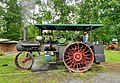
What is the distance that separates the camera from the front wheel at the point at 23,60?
689cm

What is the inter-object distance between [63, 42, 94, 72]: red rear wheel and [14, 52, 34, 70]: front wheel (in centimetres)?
155

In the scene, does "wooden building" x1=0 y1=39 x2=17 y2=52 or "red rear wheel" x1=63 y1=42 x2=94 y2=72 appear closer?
"red rear wheel" x1=63 y1=42 x2=94 y2=72

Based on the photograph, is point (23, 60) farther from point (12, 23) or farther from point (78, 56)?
point (12, 23)

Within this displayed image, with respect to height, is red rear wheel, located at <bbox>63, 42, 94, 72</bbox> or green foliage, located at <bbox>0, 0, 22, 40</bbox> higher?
green foliage, located at <bbox>0, 0, 22, 40</bbox>

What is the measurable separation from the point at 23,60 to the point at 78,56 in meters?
2.37

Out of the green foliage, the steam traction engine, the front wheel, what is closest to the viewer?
the steam traction engine

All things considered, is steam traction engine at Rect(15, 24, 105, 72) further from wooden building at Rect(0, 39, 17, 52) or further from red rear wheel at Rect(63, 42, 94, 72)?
wooden building at Rect(0, 39, 17, 52)

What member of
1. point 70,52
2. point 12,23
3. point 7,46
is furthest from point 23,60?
point 12,23

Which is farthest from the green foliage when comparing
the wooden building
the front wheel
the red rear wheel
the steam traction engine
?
the red rear wheel

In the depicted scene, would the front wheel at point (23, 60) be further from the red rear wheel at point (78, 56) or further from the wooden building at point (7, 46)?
the wooden building at point (7, 46)

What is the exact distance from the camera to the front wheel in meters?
6.89

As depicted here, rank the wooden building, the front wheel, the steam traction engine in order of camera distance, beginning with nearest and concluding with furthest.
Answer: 1. the steam traction engine
2. the front wheel
3. the wooden building

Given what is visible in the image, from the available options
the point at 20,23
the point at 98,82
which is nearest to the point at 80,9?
the point at 20,23

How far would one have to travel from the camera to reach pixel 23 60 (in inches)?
273
